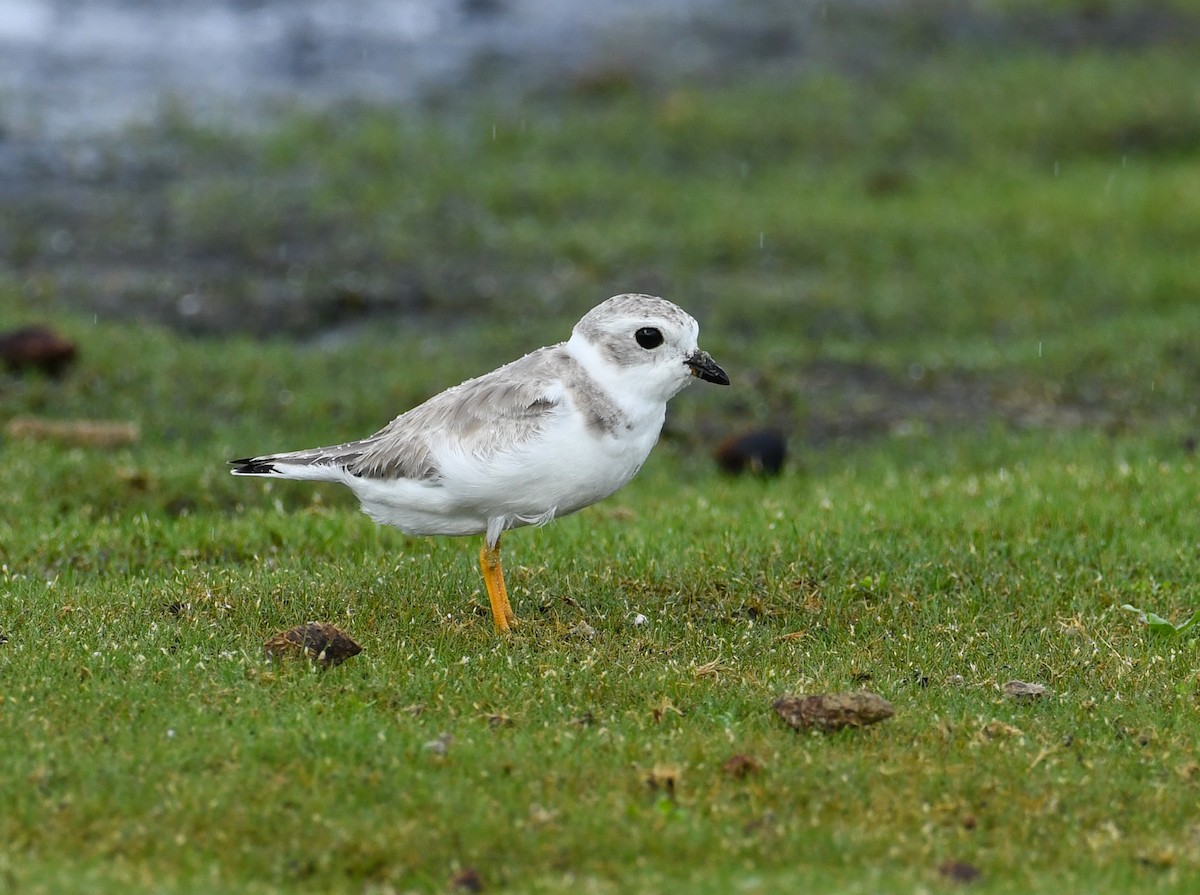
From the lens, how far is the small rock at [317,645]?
9.95 m

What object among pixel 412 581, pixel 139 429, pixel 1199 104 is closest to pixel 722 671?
pixel 412 581

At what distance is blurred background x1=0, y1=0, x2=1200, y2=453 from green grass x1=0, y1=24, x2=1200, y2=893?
0.41 feet

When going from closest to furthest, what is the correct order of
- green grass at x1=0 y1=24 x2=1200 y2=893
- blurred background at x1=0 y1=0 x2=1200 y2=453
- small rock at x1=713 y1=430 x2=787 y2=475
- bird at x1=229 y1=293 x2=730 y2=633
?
green grass at x1=0 y1=24 x2=1200 y2=893 < bird at x1=229 y1=293 x2=730 y2=633 < small rock at x1=713 y1=430 x2=787 y2=475 < blurred background at x1=0 y1=0 x2=1200 y2=453

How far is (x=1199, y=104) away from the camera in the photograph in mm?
29797

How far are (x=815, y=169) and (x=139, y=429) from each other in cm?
1504

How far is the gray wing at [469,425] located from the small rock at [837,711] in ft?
8.23

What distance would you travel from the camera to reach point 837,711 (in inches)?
363

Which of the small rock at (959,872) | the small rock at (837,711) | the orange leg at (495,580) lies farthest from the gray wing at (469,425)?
the small rock at (959,872)

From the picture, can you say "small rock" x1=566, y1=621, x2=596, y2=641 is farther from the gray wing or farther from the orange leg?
the gray wing

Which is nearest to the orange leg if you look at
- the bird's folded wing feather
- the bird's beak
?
the bird's folded wing feather

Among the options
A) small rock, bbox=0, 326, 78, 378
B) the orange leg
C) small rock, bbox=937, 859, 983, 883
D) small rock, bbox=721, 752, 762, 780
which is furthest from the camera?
small rock, bbox=0, 326, 78, 378

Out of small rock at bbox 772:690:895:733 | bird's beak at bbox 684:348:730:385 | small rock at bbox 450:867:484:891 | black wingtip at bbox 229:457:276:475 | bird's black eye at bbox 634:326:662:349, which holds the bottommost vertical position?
small rock at bbox 450:867:484:891

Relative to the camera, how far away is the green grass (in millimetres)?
8086

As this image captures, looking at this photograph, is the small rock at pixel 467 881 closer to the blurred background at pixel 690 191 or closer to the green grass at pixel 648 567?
the green grass at pixel 648 567
